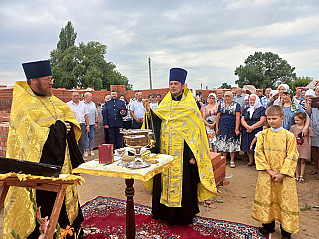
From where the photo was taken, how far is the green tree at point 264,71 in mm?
48406

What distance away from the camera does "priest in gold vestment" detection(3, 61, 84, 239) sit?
2670mm

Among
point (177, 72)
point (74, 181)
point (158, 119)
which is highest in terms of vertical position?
point (177, 72)

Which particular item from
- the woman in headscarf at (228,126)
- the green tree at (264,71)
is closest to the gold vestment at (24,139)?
the woman in headscarf at (228,126)

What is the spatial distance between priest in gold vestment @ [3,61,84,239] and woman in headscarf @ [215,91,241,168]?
4.64 meters

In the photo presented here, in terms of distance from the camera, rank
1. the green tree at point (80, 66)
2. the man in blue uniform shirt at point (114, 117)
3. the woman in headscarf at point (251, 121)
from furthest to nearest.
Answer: the green tree at point (80, 66) → the man in blue uniform shirt at point (114, 117) → the woman in headscarf at point (251, 121)

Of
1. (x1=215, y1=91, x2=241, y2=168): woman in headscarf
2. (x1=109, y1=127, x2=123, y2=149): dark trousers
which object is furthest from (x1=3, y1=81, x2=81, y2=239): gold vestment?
(x1=109, y1=127, x2=123, y2=149): dark trousers

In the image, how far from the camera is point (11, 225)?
8.56ft

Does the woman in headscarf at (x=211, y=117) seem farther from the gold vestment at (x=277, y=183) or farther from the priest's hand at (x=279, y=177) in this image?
the priest's hand at (x=279, y=177)

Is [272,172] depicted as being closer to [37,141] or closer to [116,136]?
[37,141]

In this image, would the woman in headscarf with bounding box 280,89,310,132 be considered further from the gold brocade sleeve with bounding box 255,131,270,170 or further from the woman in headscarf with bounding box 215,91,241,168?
the gold brocade sleeve with bounding box 255,131,270,170

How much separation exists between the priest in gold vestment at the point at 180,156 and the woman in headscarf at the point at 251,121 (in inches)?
132

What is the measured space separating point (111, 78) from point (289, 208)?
148 ft

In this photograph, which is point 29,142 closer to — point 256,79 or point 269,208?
point 269,208

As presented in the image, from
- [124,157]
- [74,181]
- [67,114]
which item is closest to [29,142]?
[67,114]
